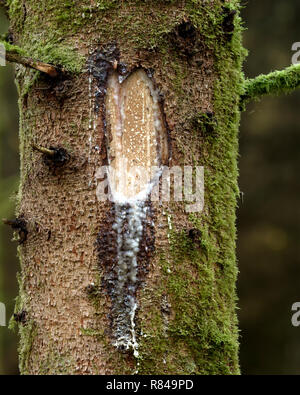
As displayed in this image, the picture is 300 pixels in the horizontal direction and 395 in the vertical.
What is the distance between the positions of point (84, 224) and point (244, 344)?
6.18 metres

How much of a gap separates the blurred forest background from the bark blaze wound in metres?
5.54

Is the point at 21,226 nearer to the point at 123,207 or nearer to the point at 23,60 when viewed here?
the point at 123,207

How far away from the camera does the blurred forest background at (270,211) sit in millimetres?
6867

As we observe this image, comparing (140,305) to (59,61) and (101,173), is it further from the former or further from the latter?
(59,61)

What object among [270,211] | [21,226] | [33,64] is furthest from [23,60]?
[270,211]

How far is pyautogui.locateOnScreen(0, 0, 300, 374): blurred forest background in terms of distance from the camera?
687cm

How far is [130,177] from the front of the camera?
148 centimetres

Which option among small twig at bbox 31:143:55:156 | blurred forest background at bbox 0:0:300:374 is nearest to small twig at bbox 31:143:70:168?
small twig at bbox 31:143:55:156

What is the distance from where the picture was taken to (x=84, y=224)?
4.81 ft

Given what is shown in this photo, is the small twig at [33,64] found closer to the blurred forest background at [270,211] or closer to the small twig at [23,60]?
the small twig at [23,60]

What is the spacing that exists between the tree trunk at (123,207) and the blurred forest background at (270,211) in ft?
17.7

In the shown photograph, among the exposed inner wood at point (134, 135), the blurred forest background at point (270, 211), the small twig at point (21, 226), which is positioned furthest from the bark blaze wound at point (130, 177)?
the blurred forest background at point (270, 211)

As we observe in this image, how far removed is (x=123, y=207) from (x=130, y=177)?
90 mm

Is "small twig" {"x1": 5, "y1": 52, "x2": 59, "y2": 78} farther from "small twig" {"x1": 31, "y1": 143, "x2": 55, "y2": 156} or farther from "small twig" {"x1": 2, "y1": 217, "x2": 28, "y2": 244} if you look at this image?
"small twig" {"x1": 2, "y1": 217, "x2": 28, "y2": 244}
